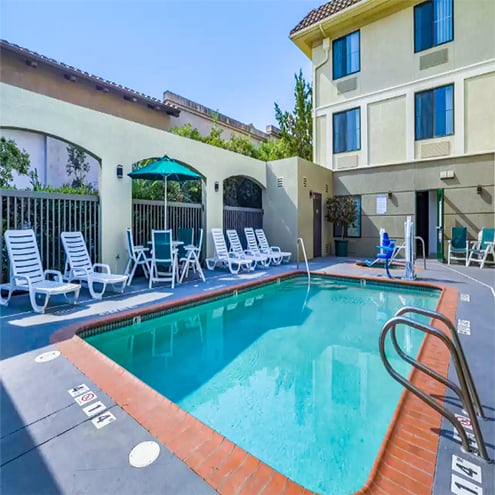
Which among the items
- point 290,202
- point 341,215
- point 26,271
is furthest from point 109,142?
point 341,215

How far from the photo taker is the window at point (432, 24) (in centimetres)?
1038

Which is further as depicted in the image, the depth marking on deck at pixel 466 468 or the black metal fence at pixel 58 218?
the black metal fence at pixel 58 218

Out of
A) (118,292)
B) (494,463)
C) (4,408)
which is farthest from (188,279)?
(494,463)

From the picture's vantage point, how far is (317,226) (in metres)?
12.3

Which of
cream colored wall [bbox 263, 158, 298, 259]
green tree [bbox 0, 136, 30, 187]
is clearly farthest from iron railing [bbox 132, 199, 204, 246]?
cream colored wall [bbox 263, 158, 298, 259]

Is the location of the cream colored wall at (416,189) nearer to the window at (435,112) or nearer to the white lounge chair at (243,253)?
the window at (435,112)

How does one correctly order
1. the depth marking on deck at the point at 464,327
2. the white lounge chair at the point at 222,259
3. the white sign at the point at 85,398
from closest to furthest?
the white sign at the point at 85,398, the depth marking on deck at the point at 464,327, the white lounge chair at the point at 222,259

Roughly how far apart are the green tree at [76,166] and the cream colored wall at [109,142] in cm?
409

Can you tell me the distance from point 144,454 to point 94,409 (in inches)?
26.0

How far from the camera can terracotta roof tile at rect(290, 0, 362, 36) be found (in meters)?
11.7

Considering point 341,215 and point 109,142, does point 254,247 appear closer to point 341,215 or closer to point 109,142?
point 341,215

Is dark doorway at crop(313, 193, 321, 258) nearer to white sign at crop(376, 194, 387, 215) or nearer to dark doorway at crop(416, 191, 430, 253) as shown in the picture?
white sign at crop(376, 194, 387, 215)

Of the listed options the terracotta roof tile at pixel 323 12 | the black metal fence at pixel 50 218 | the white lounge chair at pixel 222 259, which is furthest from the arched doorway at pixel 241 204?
the terracotta roof tile at pixel 323 12

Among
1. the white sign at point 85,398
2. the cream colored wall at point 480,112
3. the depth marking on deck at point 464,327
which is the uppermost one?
the cream colored wall at point 480,112
